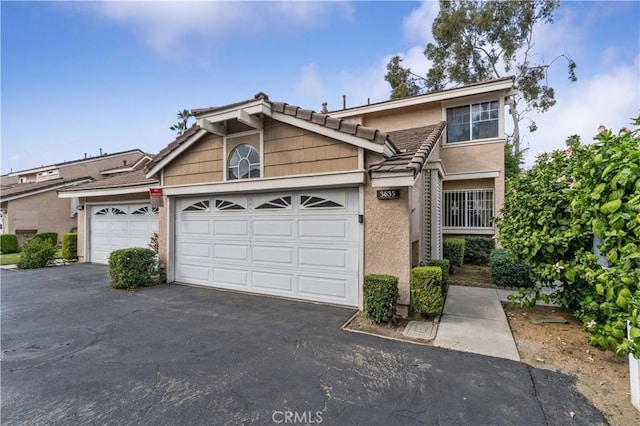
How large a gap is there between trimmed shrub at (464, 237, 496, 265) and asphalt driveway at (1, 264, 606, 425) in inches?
319

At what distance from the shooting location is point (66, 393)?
3355 millimetres

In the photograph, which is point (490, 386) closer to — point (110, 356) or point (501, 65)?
point (110, 356)

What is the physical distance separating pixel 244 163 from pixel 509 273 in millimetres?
7963

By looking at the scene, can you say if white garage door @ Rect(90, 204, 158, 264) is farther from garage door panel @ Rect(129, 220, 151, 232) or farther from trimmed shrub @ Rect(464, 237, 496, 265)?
trimmed shrub @ Rect(464, 237, 496, 265)

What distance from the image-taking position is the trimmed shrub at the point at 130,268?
8180 millimetres

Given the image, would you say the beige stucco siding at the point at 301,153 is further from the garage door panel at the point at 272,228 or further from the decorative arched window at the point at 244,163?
the garage door panel at the point at 272,228

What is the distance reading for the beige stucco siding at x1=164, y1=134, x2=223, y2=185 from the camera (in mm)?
8023

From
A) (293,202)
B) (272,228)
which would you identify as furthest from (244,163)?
(272,228)

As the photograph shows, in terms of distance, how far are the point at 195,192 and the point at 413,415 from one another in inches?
298

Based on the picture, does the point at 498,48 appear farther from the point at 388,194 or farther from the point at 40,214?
the point at 40,214

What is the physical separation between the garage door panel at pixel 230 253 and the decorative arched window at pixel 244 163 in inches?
75.0

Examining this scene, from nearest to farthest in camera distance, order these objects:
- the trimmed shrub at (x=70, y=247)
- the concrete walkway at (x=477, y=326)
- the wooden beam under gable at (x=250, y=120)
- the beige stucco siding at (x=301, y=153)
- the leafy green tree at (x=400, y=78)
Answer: the concrete walkway at (x=477, y=326), the beige stucco siding at (x=301, y=153), the wooden beam under gable at (x=250, y=120), the trimmed shrub at (x=70, y=247), the leafy green tree at (x=400, y=78)

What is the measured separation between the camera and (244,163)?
25.1ft

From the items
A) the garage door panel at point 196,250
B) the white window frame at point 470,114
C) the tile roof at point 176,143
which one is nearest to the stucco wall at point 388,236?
the garage door panel at point 196,250
